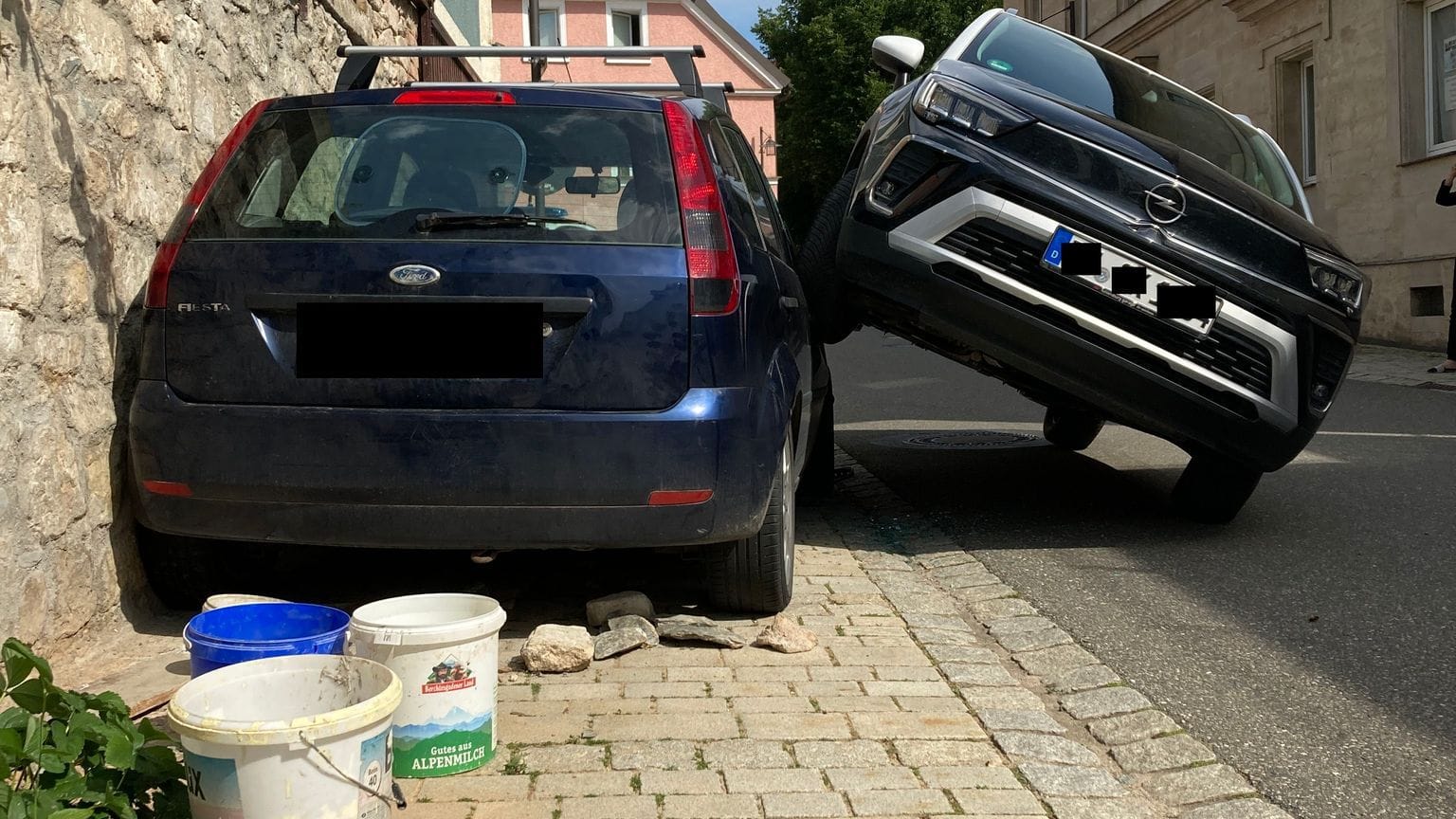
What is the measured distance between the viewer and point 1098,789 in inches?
129

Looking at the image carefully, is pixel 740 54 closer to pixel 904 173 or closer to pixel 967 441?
pixel 967 441

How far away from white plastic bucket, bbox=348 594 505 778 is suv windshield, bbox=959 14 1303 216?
4.08 meters

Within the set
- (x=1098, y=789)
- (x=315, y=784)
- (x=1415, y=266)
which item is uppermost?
(x=315, y=784)

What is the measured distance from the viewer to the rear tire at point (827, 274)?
625 centimetres

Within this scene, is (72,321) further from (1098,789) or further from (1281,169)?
(1281,169)

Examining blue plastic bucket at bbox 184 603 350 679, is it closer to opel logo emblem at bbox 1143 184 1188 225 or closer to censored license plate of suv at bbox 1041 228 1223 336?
censored license plate of suv at bbox 1041 228 1223 336

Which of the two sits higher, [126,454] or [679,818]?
[126,454]

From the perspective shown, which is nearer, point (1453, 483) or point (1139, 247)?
point (1139, 247)

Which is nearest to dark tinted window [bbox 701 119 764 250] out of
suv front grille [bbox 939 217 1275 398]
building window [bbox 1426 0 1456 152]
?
suv front grille [bbox 939 217 1275 398]

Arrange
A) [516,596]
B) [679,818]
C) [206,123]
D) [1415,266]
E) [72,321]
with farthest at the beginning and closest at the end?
[1415,266] → [206,123] → [516,596] → [72,321] → [679,818]

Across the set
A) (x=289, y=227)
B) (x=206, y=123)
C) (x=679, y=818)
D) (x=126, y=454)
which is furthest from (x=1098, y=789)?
(x=206, y=123)

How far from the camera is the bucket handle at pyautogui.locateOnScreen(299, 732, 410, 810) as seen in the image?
259 cm

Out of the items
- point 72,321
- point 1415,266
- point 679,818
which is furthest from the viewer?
point 1415,266

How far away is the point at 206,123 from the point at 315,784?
3.60 metres
